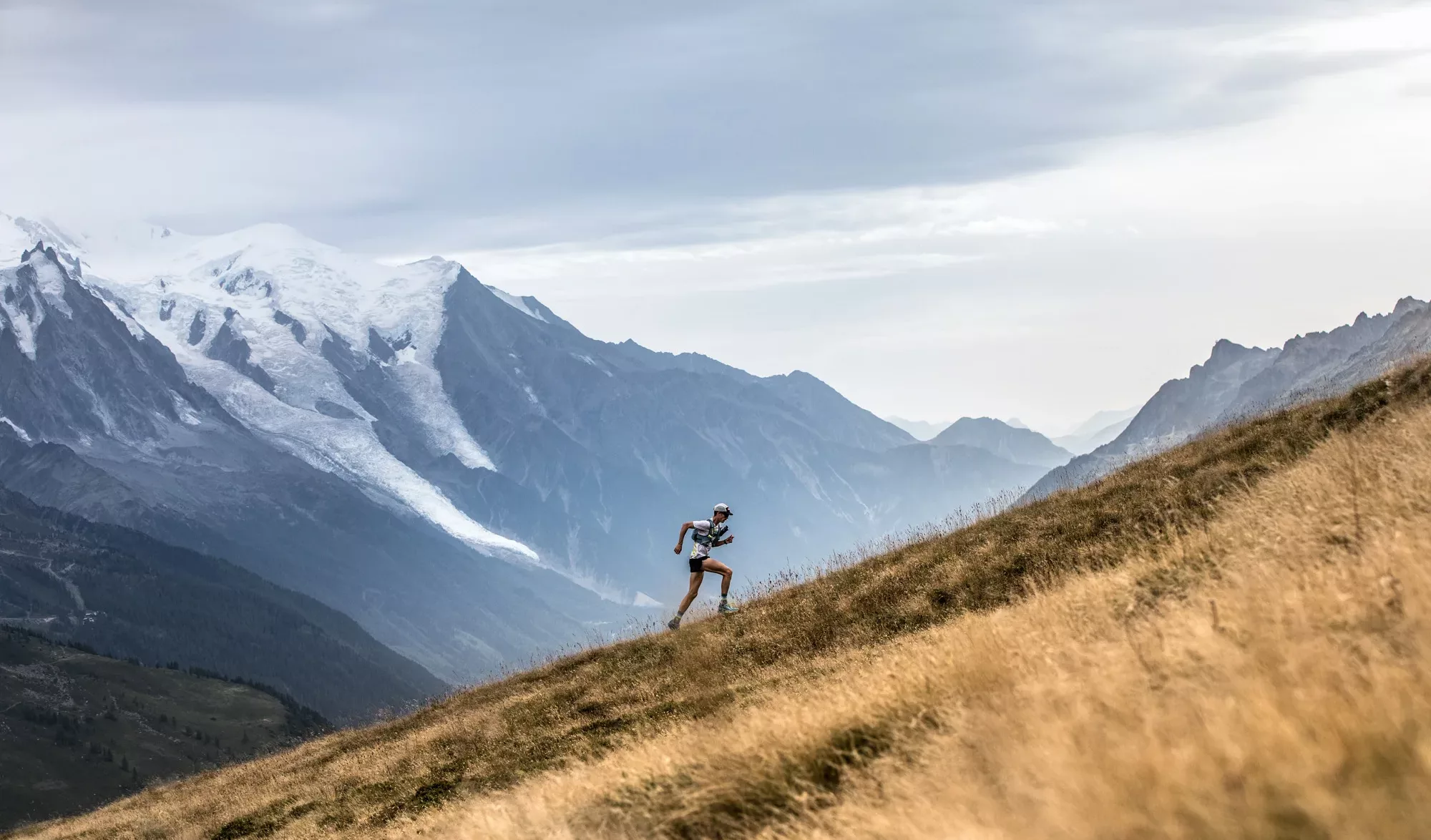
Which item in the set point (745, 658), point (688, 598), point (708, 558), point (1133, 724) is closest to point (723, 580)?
point (708, 558)

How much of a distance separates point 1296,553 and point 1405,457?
101 inches

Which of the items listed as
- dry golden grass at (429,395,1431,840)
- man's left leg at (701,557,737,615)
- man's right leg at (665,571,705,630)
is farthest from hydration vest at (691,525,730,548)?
dry golden grass at (429,395,1431,840)

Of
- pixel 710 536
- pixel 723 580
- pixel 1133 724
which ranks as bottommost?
pixel 723 580

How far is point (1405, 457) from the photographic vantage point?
11711mm

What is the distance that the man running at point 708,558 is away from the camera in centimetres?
2655

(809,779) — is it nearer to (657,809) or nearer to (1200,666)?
(657,809)

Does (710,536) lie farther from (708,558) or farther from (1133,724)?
(1133,724)

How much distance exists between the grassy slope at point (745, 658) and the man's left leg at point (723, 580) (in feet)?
1.89

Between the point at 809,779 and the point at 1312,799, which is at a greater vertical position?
the point at 1312,799

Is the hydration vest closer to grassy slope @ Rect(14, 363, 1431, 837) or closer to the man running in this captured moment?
the man running

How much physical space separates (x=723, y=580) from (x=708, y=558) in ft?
2.83

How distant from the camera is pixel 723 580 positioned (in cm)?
2681

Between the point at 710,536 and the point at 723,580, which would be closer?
the point at 723,580

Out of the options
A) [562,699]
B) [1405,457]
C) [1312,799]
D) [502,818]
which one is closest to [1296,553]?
[1405,457]
